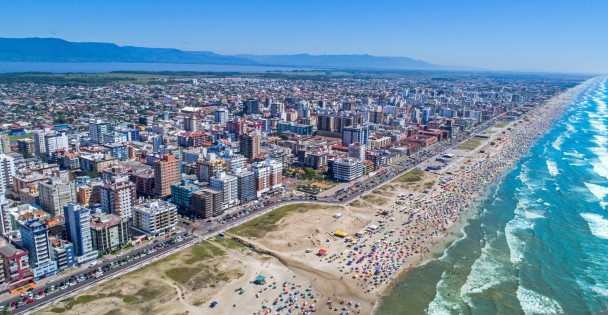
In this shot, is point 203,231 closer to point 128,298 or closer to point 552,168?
point 128,298

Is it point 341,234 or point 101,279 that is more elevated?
point 341,234

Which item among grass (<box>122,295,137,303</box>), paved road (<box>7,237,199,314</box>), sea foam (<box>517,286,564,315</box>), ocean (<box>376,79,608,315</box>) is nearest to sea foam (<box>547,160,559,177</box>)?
ocean (<box>376,79,608,315</box>)

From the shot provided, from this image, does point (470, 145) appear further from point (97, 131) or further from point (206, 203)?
point (97, 131)

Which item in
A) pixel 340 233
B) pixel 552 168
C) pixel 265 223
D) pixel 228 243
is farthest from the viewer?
pixel 552 168

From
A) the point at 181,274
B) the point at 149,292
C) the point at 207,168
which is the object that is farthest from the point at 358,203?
the point at 149,292

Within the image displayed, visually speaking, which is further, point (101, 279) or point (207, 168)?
point (207, 168)

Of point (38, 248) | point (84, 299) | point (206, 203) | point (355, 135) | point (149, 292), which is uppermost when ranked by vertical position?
point (355, 135)

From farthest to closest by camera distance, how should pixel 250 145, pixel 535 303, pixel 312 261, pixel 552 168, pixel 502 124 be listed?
pixel 502 124 < pixel 552 168 < pixel 250 145 < pixel 312 261 < pixel 535 303

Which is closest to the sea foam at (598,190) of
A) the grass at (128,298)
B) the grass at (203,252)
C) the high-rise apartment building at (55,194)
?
the grass at (203,252)
